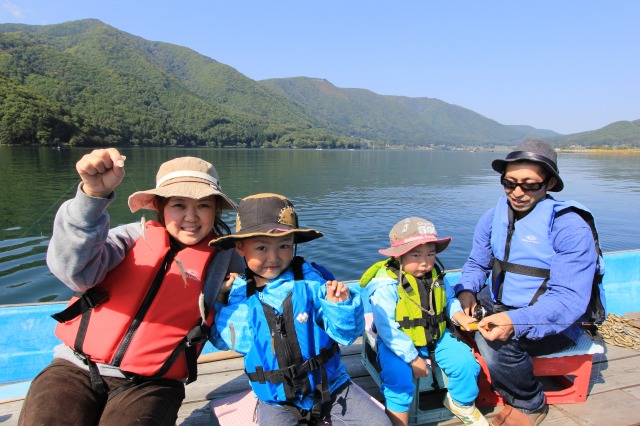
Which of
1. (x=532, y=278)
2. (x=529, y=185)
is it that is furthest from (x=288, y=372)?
(x=529, y=185)

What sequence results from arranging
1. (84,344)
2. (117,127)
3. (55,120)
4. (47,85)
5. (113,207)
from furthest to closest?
(47,85) → (117,127) → (55,120) → (113,207) → (84,344)

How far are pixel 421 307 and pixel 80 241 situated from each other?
2.17 metres

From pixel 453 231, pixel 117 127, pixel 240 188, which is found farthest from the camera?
pixel 117 127

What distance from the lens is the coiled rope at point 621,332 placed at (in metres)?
3.93

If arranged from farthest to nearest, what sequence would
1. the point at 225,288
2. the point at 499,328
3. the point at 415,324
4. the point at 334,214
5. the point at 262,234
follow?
the point at 334,214 < the point at 415,324 < the point at 499,328 < the point at 225,288 < the point at 262,234

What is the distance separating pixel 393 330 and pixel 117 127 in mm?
111323

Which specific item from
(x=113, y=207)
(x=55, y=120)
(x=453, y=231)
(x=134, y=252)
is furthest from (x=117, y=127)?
(x=134, y=252)

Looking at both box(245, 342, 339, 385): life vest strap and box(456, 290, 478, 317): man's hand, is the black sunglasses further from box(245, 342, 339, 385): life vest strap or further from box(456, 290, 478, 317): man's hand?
box(245, 342, 339, 385): life vest strap

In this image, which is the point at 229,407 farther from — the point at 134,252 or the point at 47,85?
the point at 47,85

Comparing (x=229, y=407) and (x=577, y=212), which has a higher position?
(x=577, y=212)

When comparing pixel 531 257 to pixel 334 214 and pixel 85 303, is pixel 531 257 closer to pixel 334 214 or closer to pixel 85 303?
pixel 85 303

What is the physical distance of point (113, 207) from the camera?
57.8 ft

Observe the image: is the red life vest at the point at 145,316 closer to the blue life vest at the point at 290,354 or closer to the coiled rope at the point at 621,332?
the blue life vest at the point at 290,354

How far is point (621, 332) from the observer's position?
164 inches
